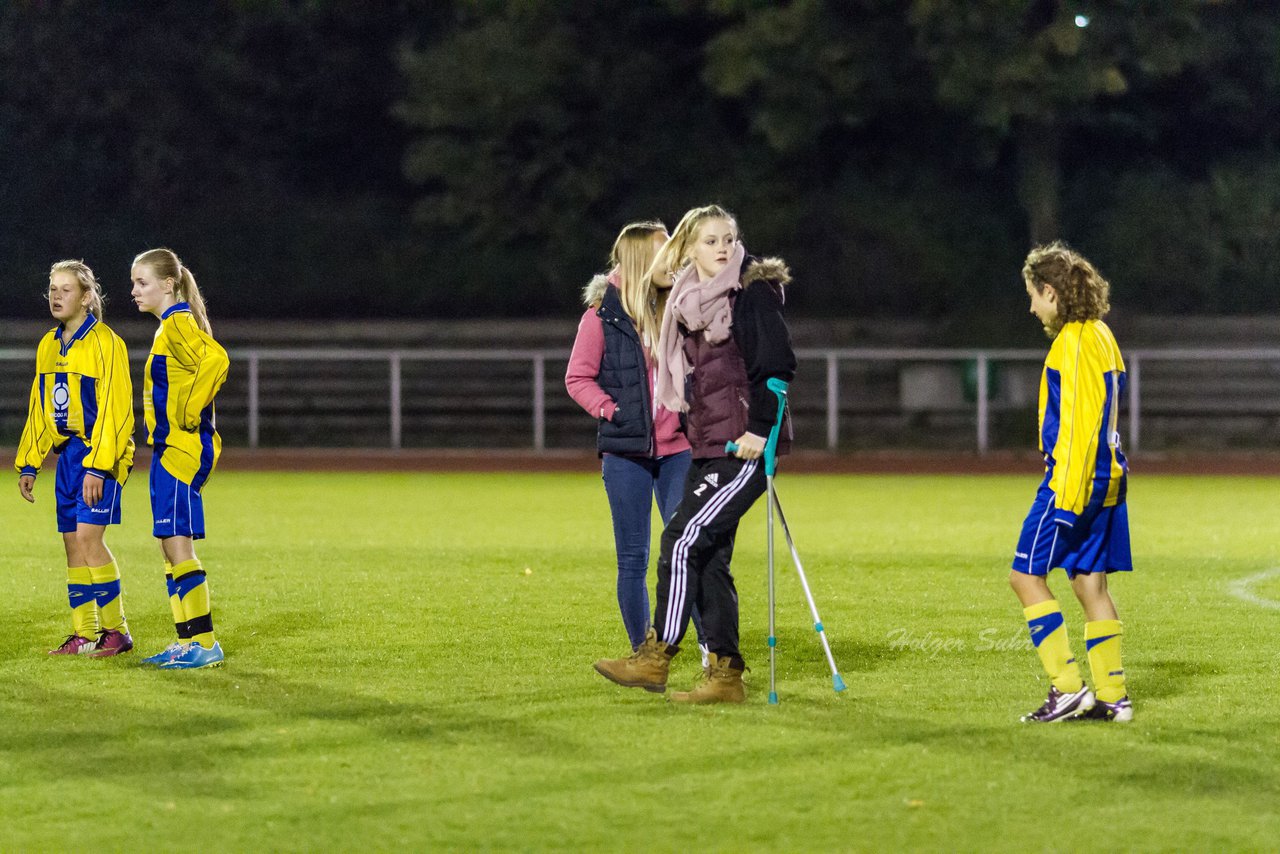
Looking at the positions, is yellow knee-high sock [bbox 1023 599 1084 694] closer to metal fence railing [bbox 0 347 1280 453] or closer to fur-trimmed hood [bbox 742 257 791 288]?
fur-trimmed hood [bbox 742 257 791 288]

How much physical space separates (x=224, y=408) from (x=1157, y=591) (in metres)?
20.0

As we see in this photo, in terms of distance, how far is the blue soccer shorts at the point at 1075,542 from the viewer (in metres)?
6.39

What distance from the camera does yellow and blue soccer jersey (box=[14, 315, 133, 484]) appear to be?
25.7 feet

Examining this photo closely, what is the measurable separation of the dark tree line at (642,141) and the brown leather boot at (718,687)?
22.7 meters

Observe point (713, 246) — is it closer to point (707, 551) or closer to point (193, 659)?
point (707, 551)

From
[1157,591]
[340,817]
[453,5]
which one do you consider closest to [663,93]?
[453,5]

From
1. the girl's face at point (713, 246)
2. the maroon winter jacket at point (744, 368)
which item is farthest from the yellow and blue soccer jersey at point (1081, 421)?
the girl's face at point (713, 246)

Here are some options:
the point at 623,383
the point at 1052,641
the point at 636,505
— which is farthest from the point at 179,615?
the point at 1052,641

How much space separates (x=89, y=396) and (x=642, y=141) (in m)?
26.6

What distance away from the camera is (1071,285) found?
21.0ft

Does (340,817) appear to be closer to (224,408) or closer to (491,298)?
(224,408)

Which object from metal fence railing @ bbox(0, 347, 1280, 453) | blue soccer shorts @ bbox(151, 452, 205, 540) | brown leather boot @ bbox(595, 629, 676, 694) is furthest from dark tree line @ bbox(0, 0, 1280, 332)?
brown leather boot @ bbox(595, 629, 676, 694)

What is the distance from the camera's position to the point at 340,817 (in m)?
5.06

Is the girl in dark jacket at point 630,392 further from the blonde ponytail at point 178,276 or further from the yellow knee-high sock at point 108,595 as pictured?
the yellow knee-high sock at point 108,595
